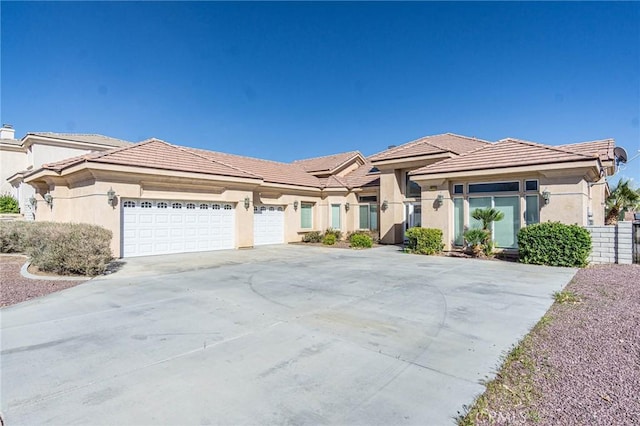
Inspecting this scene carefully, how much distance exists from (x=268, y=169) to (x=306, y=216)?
164 inches

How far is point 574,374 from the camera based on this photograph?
13.2ft

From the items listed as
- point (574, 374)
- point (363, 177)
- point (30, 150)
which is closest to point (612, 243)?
point (574, 374)

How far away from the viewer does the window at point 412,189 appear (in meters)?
20.2

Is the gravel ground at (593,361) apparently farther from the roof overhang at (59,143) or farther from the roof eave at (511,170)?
the roof overhang at (59,143)

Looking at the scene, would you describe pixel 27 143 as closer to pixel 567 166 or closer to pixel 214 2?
pixel 214 2

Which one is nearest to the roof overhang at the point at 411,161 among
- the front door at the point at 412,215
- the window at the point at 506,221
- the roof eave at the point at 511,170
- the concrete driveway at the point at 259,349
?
the roof eave at the point at 511,170

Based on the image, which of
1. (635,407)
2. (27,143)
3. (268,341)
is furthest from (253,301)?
(27,143)

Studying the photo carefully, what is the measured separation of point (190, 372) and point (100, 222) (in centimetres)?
1215

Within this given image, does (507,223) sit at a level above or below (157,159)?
below

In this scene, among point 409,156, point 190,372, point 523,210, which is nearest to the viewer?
point 190,372

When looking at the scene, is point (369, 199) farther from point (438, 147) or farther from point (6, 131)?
point (6, 131)

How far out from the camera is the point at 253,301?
736cm

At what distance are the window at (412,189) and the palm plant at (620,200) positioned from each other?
12.4 metres

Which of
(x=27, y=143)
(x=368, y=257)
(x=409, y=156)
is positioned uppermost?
(x=27, y=143)
